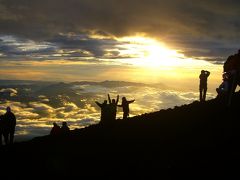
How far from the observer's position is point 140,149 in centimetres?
1547

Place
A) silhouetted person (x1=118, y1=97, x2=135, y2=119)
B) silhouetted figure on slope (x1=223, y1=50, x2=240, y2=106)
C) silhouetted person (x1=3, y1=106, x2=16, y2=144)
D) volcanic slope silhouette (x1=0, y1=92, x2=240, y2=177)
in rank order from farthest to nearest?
1. silhouetted person (x1=118, y1=97, x2=135, y2=119)
2. silhouetted person (x1=3, y1=106, x2=16, y2=144)
3. silhouetted figure on slope (x1=223, y1=50, x2=240, y2=106)
4. volcanic slope silhouette (x1=0, y1=92, x2=240, y2=177)

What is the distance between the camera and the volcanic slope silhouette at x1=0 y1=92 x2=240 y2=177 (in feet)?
42.7

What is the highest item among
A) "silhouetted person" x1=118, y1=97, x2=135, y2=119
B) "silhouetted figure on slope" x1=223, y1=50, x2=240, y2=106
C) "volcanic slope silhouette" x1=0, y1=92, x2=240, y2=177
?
"silhouetted figure on slope" x1=223, y1=50, x2=240, y2=106

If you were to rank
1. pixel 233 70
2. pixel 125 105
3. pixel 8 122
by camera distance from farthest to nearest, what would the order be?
pixel 125 105, pixel 8 122, pixel 233 70

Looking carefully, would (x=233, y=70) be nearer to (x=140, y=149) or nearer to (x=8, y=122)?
(x=140, y=149)

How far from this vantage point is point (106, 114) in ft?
72.7

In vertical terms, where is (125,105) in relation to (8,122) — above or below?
above

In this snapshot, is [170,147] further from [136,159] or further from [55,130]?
[55,130]

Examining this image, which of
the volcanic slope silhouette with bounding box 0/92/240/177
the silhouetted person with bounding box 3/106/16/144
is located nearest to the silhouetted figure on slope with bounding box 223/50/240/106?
the volcanic slope silhouette with bounding box 0/92/240/177

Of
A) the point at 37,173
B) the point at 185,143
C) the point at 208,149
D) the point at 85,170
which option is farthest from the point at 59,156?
the point at 208,149

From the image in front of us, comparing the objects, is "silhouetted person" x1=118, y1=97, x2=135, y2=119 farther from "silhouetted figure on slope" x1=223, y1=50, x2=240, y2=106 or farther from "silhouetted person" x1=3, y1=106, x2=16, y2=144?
"silhouetted figure on slope" x1=223, y1=50, x2=240, y2=106

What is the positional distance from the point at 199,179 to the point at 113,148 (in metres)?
6.12

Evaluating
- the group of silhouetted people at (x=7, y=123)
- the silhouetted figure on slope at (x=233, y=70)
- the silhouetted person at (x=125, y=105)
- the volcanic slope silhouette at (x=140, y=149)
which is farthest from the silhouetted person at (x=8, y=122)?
the silhouetted figure on slope at (x=233, y=70)

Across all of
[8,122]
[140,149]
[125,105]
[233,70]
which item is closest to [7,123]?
[8,122]
